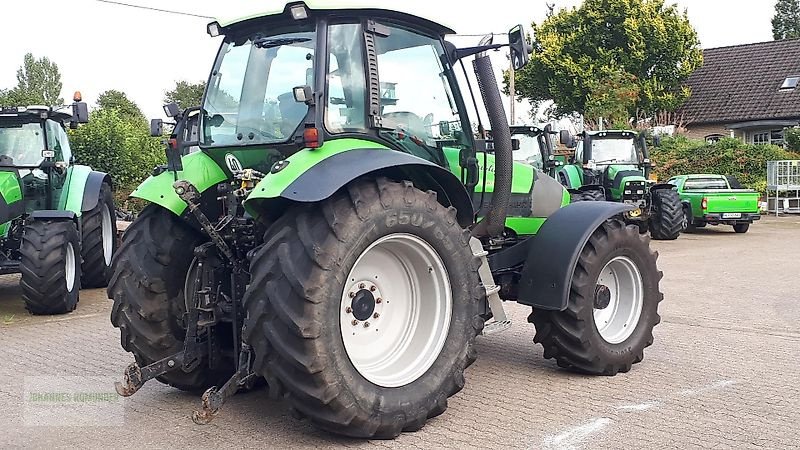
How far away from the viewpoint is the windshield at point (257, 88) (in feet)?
15.4

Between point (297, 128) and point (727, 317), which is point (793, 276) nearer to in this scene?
point (727, 317)

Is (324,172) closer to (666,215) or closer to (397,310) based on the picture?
(397,310)

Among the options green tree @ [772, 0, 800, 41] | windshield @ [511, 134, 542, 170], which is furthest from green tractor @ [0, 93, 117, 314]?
green tree @ [772, 0, 800, 41]

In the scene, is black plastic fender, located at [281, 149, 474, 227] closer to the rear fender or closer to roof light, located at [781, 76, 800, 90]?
the rear fender

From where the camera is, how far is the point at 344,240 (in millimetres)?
4051

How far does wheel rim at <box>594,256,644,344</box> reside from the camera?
591 centimetres

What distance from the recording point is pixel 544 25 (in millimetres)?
33625

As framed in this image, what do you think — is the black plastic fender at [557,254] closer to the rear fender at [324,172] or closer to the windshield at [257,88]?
the rear fender at [324,172]

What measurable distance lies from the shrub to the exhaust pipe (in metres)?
23.2

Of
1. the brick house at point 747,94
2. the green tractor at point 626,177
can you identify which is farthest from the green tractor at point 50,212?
the brick house at point 747,94

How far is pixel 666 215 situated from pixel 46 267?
12973 mm

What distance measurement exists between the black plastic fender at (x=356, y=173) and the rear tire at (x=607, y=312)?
47.6 inches

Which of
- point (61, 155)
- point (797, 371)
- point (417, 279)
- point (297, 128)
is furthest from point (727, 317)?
point (61, 155)

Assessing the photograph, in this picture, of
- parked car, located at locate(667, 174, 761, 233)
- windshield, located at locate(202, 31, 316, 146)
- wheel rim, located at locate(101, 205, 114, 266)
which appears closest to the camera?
windshield, located at locate(202, 31, 316, 146)
